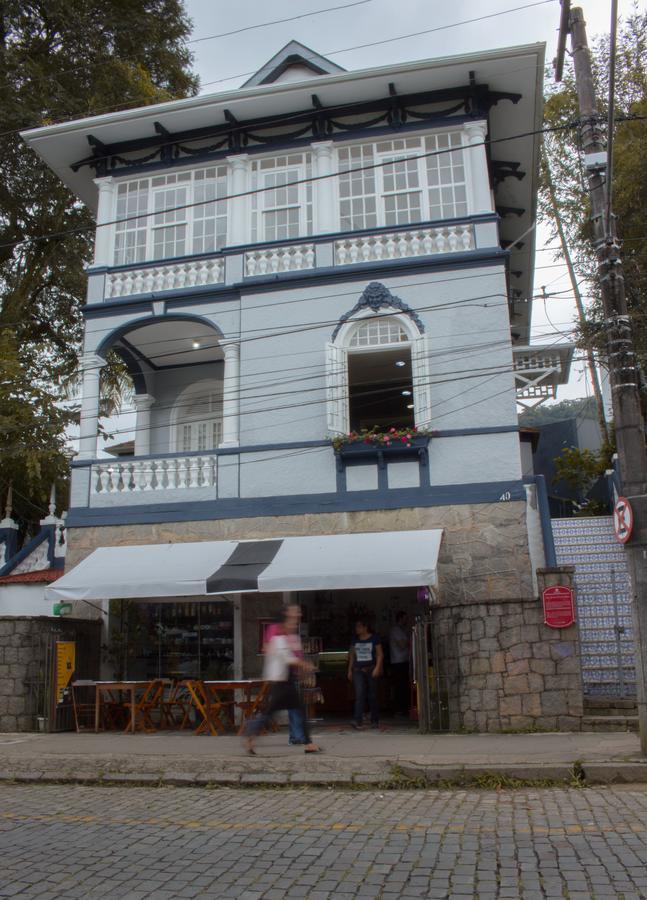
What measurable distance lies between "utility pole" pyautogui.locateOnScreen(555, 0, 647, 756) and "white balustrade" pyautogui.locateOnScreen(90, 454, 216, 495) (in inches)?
297

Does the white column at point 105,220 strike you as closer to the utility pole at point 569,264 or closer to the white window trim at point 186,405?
the white window trim at point 186,405

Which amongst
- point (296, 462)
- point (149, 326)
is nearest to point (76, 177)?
point (149, 326)

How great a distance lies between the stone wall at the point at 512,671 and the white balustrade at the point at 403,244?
668 centimetres

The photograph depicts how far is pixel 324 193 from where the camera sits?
15.1 meters

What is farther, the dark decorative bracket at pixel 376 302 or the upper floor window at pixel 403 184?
the upper floor window at pixel 403 184

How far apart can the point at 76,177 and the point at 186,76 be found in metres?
9.26

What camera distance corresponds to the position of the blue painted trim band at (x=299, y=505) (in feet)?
43.2

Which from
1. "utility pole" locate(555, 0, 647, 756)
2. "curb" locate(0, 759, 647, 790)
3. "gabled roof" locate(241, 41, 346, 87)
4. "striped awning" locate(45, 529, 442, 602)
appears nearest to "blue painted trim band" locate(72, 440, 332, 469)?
"striped awning" locate(45, 529, 442, 602)

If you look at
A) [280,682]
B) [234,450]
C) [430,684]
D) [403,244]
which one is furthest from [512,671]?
[403,244]

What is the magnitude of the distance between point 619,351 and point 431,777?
5.05 meters

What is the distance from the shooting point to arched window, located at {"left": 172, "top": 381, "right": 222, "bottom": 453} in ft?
56.0

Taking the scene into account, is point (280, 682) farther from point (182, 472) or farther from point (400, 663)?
point (182, 472)

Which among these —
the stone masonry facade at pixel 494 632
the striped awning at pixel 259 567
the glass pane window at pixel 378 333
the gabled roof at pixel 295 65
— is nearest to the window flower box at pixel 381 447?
A: the stone masonry facade at pixel 494 632

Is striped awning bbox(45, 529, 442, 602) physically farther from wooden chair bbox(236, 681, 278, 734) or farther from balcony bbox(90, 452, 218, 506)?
wooden chair bbox(236, 681, 278, 734)
